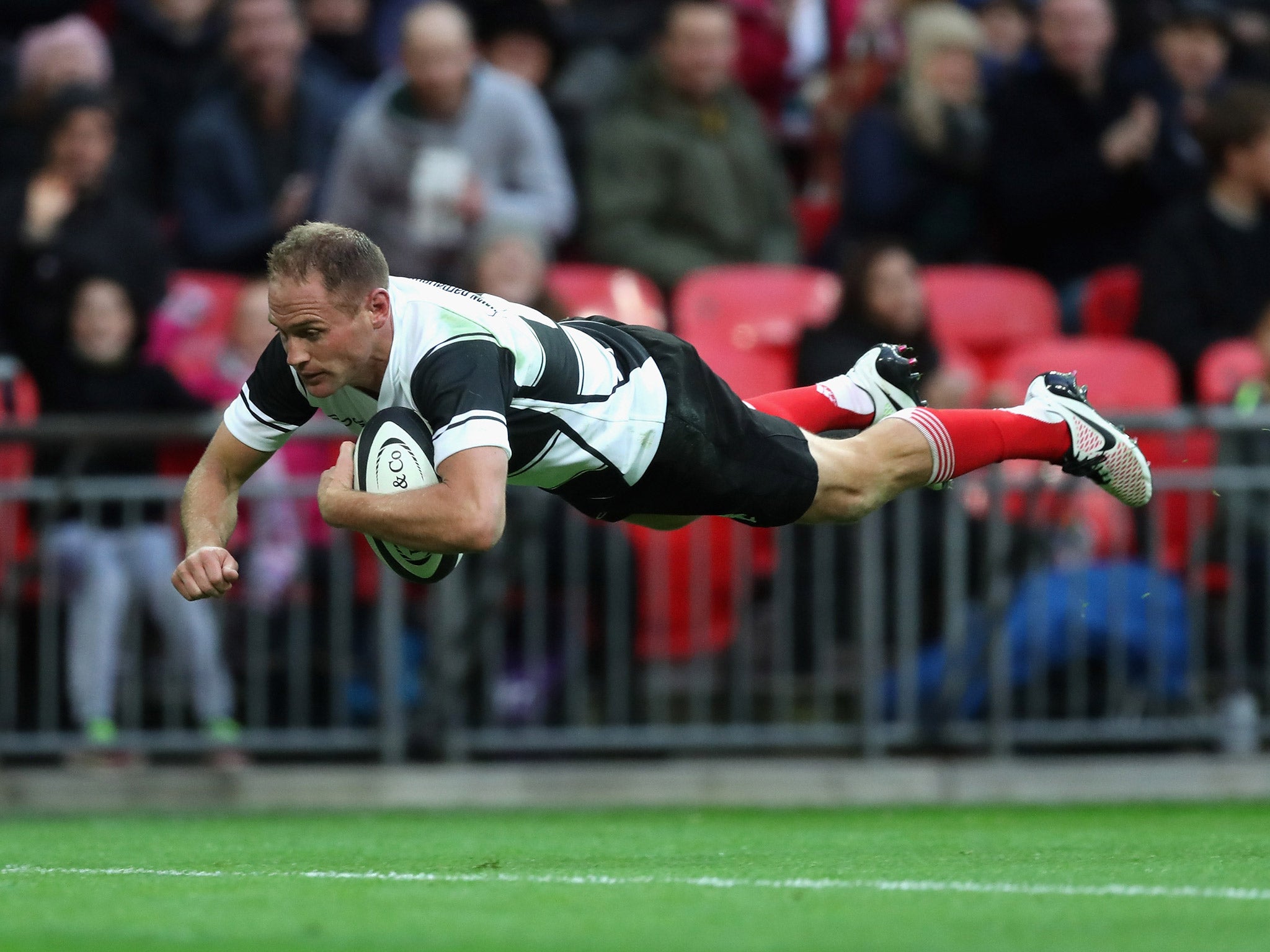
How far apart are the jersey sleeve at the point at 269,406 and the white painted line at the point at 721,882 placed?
5.21 ft

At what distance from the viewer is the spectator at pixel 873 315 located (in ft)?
37.5

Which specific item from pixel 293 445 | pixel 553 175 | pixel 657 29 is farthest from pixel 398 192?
pixel 657 29

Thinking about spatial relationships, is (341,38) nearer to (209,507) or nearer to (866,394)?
(866,394)

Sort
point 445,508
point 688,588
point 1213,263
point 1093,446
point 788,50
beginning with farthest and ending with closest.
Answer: point 788,50 < point 1213,263 < point 688,588 < point 1093,446 < point 445,508

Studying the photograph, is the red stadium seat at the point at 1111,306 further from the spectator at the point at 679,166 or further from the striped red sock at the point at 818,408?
the striped red sock at the point at 818,408

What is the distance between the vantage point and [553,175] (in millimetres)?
12734

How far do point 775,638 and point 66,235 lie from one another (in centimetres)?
459

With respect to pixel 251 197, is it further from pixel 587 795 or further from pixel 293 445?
pixel 587 795

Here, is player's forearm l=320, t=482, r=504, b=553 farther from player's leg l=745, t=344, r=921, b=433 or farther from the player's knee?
player's leg l=745, t=344, r=921, b=433

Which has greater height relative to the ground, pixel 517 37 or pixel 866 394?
pixel 517 37

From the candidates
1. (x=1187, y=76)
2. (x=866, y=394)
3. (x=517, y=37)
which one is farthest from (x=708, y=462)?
(x=1187, y=76)

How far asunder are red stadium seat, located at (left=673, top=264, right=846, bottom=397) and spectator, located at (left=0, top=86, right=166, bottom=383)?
121 inches

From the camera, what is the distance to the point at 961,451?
8016mm

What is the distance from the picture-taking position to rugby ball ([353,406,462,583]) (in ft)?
21.8
